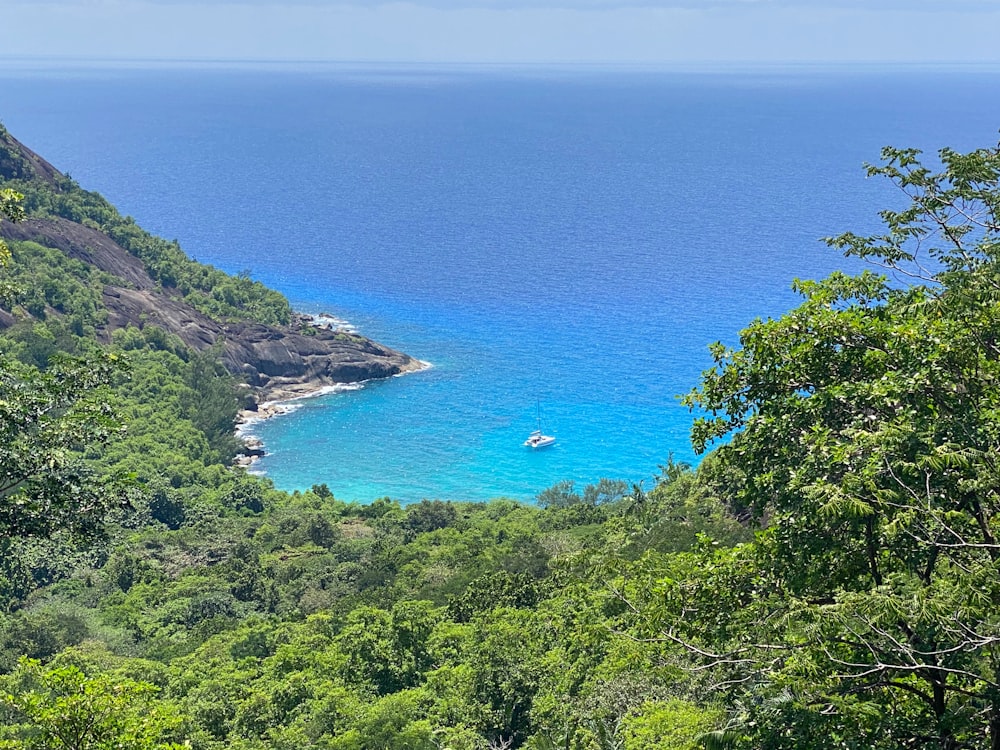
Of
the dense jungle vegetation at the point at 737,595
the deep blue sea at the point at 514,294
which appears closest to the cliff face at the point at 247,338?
the deep blue sea at the point at 514,294

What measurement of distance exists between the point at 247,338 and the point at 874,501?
8981cm

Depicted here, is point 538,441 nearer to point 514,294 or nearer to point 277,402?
point 277,402

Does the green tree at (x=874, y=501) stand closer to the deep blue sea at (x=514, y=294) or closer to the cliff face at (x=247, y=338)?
the deep blue sea at (x=514, y=294)

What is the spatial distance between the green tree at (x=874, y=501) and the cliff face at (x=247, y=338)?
82144mm

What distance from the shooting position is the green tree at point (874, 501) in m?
10.1

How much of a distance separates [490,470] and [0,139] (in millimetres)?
65828

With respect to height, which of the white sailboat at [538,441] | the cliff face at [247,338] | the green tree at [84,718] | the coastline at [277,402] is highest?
the cliff face at [247,338]

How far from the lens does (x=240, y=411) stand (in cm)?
8744

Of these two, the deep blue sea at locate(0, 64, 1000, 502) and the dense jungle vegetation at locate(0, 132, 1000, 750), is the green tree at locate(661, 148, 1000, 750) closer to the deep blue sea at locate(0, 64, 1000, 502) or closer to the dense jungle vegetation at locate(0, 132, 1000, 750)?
the dense jungle vegetation at locate(0, 132, 1000, 750)

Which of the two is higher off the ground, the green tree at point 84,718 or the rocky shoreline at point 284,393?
the rocky shoreline at point 284,393

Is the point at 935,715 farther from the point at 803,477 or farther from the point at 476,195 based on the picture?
the point at 476,195

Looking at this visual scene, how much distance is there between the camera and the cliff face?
9275 cm

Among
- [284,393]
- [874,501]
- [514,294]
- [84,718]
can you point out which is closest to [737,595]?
[874,501]

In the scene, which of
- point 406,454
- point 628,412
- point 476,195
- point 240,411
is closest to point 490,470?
point 406,454
